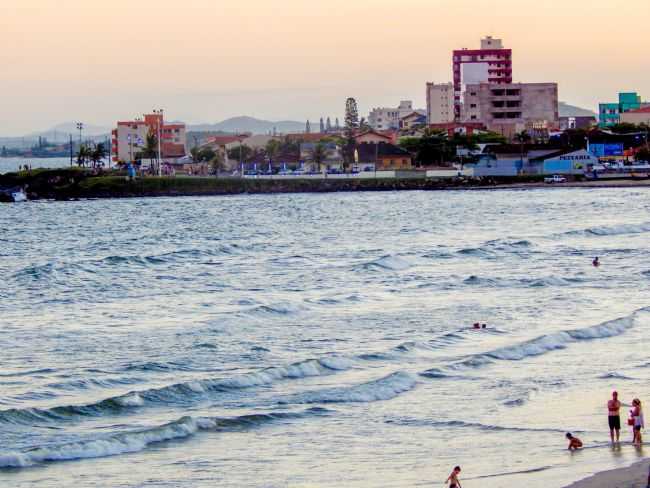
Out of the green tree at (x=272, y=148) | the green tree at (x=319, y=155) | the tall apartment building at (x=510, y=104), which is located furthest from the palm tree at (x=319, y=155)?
the tall apartment building at (x=510, y=104)

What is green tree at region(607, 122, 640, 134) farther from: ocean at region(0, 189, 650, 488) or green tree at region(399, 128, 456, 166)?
ocean at region(0, 189, 650, 488)

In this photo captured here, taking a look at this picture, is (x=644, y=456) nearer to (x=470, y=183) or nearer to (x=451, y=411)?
(x=451, y=411)

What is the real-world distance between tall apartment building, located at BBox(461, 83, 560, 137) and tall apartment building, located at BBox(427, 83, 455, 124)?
31.8 metres

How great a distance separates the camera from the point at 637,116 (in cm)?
15162

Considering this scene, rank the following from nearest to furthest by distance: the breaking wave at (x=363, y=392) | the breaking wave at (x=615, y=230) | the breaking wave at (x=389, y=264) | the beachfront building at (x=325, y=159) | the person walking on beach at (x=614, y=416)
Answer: the person walking on beach at (x=614, y=416) → the breaking wave at (x=363, y=392) → the breaking wave at (x=389, y=264) → the breaking wave at (x=615, y=230) → the beachfront building at (x=325, y=159)

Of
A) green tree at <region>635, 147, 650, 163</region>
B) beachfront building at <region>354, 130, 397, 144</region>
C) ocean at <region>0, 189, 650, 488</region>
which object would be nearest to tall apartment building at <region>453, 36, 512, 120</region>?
beachfront building at <region>354, 130, 397, 144</region>

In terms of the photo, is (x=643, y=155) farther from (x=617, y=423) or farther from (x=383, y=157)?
(x=617, y=423)

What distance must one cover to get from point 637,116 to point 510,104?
1634cm

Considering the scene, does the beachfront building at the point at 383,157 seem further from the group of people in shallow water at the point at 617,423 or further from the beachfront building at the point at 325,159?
the group of people in shallow water at the point at 617,423

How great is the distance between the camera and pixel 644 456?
1877 cm

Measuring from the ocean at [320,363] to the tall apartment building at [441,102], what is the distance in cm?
12724

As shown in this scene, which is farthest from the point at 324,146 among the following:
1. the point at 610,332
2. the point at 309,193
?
the point at 610,332

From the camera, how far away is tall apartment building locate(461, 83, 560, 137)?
148 meters

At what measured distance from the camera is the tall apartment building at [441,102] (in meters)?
182
